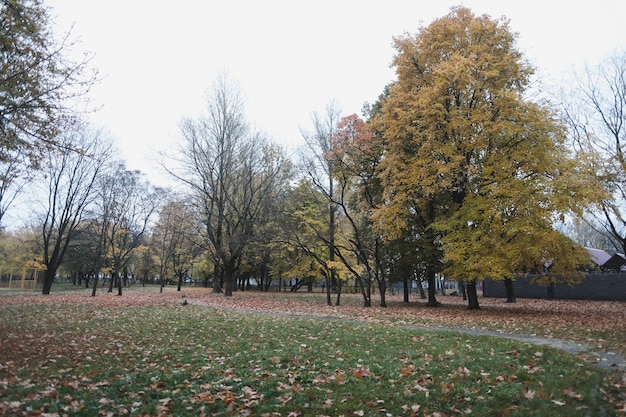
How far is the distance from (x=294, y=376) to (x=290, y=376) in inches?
2.7

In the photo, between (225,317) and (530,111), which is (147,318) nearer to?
(225,317)

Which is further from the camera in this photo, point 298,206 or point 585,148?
point 298,206

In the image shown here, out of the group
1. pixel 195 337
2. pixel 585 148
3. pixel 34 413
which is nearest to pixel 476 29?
pixel 585 148

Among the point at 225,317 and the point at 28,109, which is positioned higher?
the point at 28,109

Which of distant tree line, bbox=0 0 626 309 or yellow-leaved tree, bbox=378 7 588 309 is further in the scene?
yellow-leaved tree, bbox=378 7 588 309

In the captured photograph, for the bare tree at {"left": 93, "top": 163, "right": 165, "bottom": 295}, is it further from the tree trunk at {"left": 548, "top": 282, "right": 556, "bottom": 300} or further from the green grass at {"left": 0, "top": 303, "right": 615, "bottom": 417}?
the tree trunk at {"left": 548, "top": 282, "right": 556, "bottom": 300}

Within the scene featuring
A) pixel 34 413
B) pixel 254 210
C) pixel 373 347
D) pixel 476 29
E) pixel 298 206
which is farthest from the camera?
pixel 298 206

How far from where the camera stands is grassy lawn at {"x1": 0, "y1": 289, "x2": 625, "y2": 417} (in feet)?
16.1

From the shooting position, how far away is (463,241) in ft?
55.8

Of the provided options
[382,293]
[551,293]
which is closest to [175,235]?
[382,293]

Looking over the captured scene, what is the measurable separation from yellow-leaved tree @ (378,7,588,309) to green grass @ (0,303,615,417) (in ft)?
24.8

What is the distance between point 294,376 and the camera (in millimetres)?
6316

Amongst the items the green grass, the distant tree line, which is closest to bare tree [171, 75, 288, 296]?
the distant tree line

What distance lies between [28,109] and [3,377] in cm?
624
